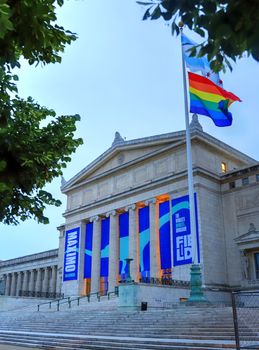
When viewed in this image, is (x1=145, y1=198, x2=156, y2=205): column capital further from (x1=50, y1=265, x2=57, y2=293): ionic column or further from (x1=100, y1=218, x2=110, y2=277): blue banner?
(x1=50, y1=265, x2=57, y2=293): ionic column

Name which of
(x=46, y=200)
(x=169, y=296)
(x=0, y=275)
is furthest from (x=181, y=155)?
(x=0, y=275)

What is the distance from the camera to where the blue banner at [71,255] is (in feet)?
151

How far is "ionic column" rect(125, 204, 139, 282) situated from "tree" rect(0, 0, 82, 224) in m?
31.2

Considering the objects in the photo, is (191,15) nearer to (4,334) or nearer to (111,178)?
(4,334)

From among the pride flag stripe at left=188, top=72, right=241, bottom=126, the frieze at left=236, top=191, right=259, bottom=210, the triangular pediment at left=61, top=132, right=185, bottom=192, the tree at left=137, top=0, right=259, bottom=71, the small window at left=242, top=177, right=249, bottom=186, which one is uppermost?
the triangular pediment at left=61, top=132, right=185, bottom=192

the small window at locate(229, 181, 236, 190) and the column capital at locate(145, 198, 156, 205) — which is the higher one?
the small window at locate(229, 181, 236, 190)

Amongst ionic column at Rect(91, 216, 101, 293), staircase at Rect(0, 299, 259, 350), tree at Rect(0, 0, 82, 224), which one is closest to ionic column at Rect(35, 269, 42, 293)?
ionic column at Rect(91, 216, 101, 293)

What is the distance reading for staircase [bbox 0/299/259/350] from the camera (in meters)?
14.5

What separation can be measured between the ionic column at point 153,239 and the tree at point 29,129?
29200 millimetres

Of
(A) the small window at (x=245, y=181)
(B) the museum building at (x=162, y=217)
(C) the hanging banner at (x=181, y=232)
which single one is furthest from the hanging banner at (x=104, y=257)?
(A) the small window at (x=245, y=181)

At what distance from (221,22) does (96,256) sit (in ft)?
138

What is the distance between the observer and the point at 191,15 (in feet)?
13.2

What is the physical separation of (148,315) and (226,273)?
53.9 ft

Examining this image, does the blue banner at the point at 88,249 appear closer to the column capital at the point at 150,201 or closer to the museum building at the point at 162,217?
the museum building at the point at 162,217
